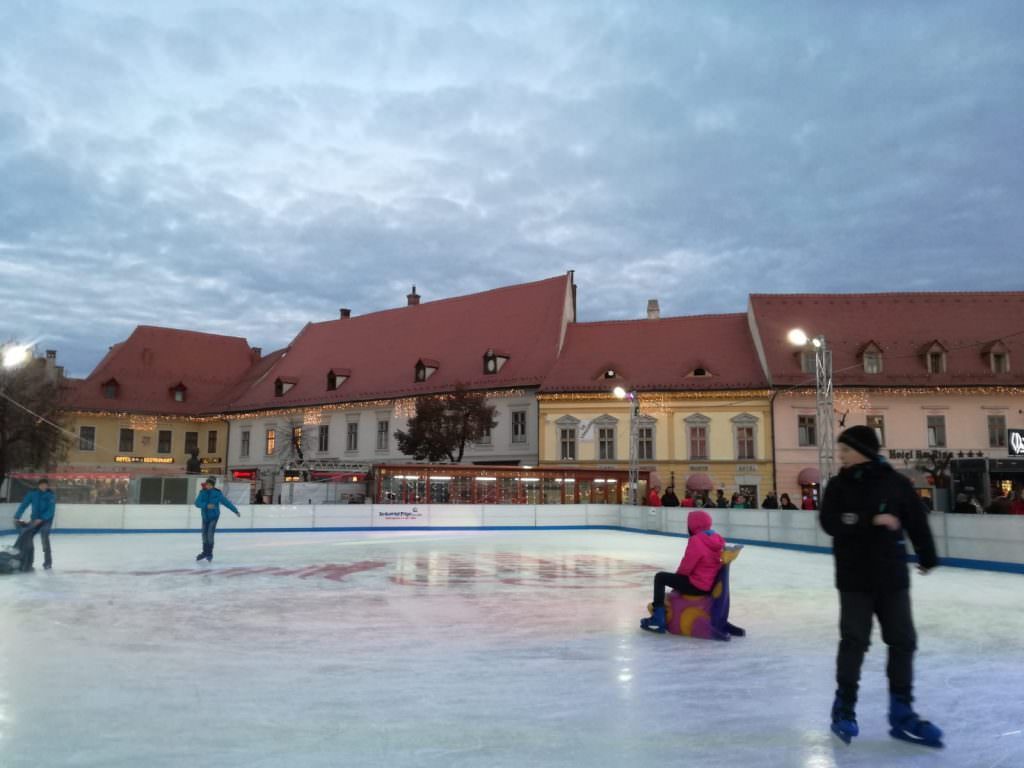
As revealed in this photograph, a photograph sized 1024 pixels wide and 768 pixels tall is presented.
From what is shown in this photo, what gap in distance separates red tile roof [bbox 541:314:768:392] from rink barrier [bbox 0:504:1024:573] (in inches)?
449

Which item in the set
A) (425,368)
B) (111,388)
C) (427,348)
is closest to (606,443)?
(425,368)

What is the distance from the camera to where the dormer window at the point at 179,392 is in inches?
2386

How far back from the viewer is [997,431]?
134 ft

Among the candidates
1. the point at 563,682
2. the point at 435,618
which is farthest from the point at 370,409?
the point at 563,682

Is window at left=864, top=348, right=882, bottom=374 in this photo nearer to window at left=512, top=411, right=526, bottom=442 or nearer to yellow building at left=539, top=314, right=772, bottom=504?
yellow building at left=539, top=314, right=772, bottom=504

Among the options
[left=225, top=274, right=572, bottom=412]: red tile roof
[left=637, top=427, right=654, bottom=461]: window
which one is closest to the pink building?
[left=637, top=427, right=654, bottom=461]: window

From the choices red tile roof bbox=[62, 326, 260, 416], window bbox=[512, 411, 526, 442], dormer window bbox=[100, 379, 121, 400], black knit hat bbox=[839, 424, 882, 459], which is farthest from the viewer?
dormer window bbox=[100, 379, 121, 400]

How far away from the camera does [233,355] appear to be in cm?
6562

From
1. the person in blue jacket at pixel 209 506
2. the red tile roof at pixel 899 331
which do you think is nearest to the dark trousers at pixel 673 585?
the person in blue jacket at pixel 209 506

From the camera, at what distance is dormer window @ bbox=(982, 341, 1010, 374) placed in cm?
4169

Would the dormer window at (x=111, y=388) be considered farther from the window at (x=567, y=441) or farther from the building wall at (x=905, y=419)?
the building wall at (x=905, y=419)

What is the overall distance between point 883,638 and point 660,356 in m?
41.5

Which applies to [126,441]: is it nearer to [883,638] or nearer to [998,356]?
[998,356]

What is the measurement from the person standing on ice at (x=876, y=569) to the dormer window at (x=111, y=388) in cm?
6169
